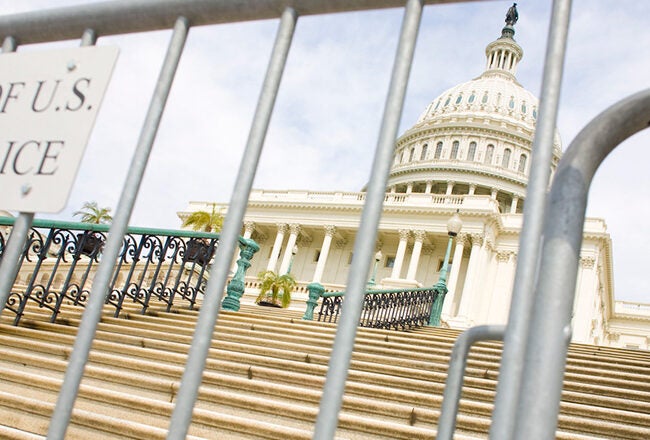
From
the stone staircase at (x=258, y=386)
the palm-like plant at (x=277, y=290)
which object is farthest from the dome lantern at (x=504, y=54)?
the stone staircase at (x=258, y=386)

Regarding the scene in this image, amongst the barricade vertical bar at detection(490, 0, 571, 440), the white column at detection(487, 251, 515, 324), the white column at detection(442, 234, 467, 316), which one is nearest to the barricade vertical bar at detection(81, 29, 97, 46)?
the barricade vertical bar at detection(490, 0, 571, 440)

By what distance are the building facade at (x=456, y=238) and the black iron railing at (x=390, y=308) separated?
1604cm

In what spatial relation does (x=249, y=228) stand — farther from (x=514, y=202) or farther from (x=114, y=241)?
(x=114, y=241)

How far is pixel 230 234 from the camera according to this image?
56.6 inches

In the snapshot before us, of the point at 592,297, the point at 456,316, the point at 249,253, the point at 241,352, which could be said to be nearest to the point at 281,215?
the point at 456,316

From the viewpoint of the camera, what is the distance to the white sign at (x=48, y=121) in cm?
155

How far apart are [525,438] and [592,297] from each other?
4907cm

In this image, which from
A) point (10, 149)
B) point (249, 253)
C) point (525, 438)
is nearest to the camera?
point (525, 438)

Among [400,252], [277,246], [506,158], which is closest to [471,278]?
[400,252]

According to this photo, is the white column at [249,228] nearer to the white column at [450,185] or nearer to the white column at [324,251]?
the white column at [324,251]

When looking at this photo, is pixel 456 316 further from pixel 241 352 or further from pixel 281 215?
pixel 241 352

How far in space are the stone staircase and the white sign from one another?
310cm

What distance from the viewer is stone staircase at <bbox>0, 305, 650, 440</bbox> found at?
4648mm

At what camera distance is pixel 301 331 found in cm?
904
